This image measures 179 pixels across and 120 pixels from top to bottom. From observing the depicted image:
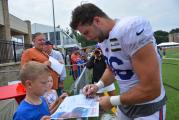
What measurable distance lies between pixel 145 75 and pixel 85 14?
0.73 metres

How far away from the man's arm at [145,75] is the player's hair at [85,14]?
1.63 feet

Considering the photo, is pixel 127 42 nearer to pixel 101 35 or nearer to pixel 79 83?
pixel 101 35

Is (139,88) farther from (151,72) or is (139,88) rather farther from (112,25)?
(112,25)

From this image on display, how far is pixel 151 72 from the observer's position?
9.65ft

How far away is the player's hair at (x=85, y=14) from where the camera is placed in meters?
3.15

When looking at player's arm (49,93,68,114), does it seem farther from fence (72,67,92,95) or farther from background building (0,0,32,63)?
background building (0,0,32,63)

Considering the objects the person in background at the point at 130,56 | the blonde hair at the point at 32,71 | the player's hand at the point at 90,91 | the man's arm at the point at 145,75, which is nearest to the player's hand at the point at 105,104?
the person in background at the point at 130,56

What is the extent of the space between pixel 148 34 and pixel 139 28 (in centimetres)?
9

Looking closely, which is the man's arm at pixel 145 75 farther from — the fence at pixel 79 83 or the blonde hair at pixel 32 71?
the fence at pixel 79 83

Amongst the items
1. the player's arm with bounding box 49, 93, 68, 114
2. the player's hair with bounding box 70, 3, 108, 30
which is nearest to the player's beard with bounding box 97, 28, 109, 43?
the player's hair with bounding box 70, 3, 108, 30

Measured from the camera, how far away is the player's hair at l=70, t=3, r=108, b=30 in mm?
3152

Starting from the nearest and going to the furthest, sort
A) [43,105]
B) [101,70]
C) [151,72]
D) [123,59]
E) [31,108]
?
1. [151,72]
2. [123,59]
3. [31,108]
4. [43,105]
5. [101,70]

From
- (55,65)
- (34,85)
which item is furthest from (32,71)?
(55,65)

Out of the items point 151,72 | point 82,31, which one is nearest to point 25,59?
point 82,31
